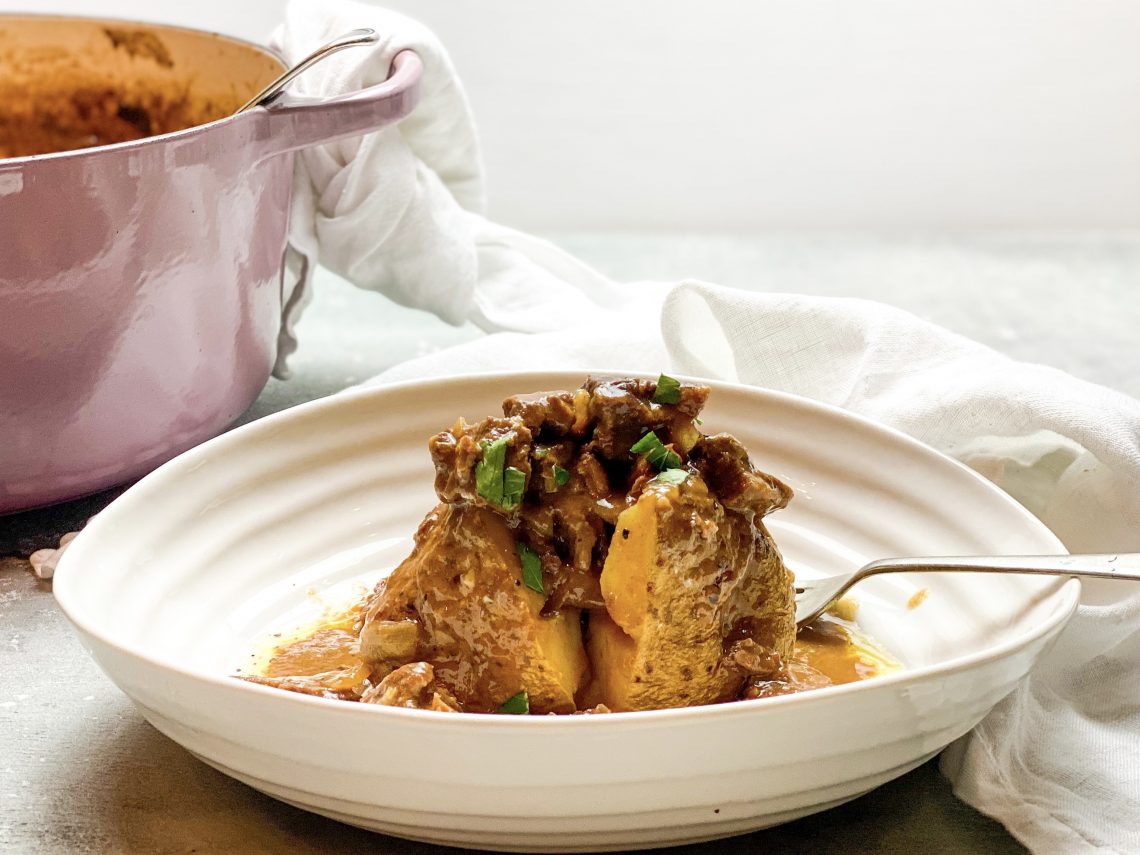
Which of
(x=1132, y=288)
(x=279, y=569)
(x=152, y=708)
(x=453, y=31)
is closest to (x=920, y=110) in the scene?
(x=1132, y=288)

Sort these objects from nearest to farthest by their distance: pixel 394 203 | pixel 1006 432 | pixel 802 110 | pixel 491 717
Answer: pixel 491 717, pixel 1006 432, pixel 394 203, pixel 802 110

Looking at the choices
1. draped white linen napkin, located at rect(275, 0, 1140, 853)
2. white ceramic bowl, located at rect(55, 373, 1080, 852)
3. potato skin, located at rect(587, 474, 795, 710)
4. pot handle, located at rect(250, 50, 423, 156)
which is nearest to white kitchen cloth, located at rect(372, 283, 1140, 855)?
draped white linen napkin, located at rect(275, 0, 1140, 853)

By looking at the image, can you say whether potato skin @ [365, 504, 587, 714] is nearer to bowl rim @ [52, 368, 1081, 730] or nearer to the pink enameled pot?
bowl rim @ [52, 368, 1081, 730]

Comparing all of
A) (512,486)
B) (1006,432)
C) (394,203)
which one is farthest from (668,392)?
(394,203)

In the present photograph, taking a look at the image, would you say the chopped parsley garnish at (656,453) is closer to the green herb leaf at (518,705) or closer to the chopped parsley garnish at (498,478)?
the chopped parsley garnish at (498,478)

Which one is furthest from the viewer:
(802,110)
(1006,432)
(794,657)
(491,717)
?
(802,110)

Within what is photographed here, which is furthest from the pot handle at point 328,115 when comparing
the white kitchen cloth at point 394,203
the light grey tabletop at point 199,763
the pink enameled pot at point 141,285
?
the light grey tabletop at point 199,763

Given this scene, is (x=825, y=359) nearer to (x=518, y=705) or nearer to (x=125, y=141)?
(x=518, y=705)
